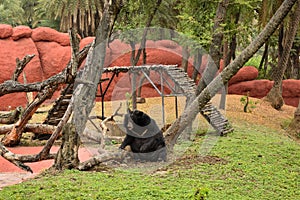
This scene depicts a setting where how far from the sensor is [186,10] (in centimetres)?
1488

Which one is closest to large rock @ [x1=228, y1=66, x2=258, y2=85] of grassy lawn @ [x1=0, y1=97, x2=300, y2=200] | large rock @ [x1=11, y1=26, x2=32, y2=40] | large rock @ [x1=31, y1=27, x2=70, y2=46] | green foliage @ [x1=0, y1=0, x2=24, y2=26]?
large rock @ [x1=31, y1=27, x2=70, y2=46]

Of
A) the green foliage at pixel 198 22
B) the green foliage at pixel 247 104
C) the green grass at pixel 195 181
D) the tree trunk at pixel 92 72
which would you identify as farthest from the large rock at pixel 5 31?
the tree trunk at pixel 92 72

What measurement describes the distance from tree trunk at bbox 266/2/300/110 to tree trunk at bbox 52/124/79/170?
1169cm

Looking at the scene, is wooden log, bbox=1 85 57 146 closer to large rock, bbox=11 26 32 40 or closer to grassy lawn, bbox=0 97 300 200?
grassy lawn, bbox=0 97 300 200

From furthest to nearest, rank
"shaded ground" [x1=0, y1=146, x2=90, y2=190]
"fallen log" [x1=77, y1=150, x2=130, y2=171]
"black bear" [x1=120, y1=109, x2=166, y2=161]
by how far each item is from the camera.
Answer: "black bear" [x1=120, y1=109, x2=166, y2=161], "fallen log" [x1=77, y1=150, x2=130, y2=171], "shaded ground" [x1=0, y1=146, x2=90, y2=190]

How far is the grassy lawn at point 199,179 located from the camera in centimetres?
614

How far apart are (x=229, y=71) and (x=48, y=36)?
12882 millimetres

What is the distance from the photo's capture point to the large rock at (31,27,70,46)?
781 inches

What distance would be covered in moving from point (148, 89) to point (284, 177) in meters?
12.3

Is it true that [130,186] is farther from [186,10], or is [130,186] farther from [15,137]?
[186,10]

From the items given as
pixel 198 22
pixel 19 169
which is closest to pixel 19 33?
pixel 198 22

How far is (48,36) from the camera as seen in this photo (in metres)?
20.0

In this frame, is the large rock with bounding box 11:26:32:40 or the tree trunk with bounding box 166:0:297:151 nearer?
the tree trunk with bounding box 166:0:297:151

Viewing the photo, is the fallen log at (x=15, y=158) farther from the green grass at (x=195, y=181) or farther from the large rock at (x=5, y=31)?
the large rock at (x=5, y=31)
